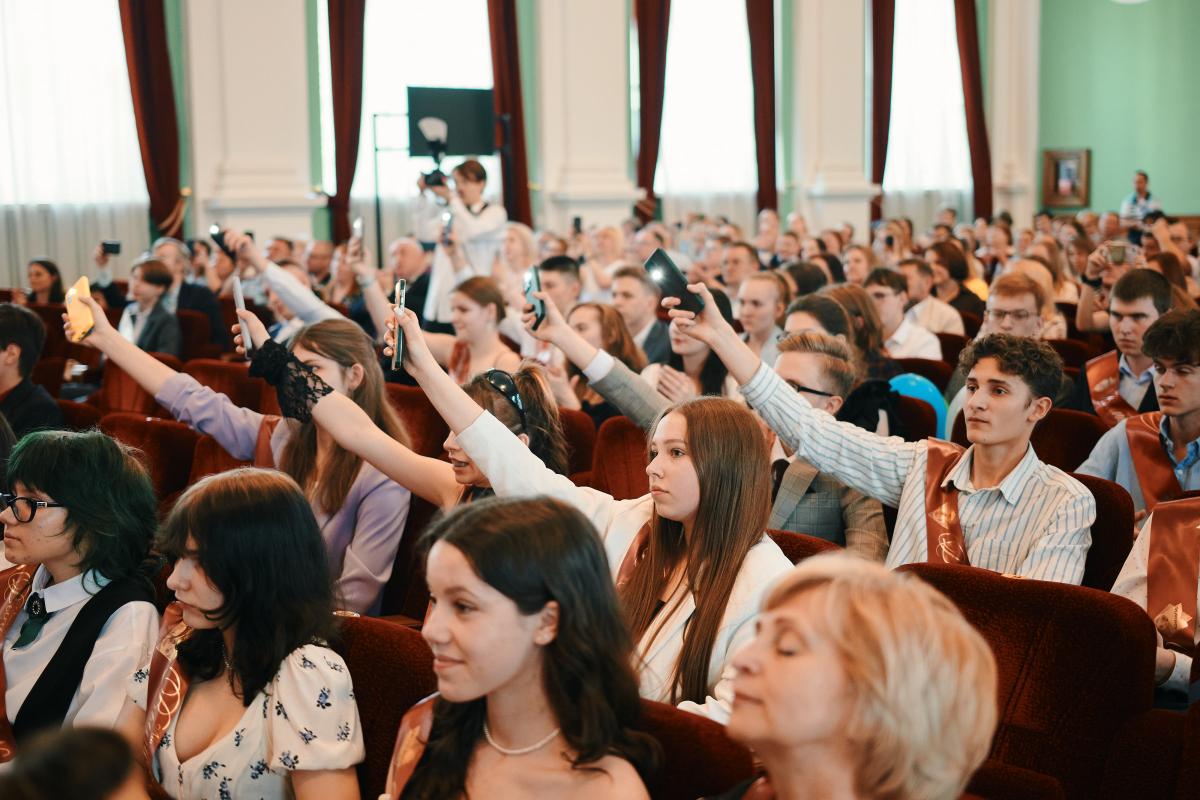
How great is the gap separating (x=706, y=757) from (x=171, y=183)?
442 inches

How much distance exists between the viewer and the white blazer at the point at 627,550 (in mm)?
2096

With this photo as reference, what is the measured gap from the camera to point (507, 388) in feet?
9.36

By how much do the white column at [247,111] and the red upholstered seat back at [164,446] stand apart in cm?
765

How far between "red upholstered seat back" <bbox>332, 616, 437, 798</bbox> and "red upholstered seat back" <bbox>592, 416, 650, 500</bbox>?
1687 mm

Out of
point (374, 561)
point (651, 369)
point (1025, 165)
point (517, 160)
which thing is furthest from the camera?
point (1025, 165)

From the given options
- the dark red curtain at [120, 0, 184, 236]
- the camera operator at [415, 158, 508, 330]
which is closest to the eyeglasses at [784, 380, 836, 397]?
the camera operator at [415, 158, 508, 330]

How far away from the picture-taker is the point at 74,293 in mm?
3494

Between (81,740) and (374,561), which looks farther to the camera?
(374,561)

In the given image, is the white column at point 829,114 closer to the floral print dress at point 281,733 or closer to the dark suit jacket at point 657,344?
the dark suit jacket at point 657,344

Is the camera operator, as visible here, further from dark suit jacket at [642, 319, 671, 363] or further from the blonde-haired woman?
the blonde-haired woman

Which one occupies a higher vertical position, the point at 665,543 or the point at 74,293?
the point at 74,293

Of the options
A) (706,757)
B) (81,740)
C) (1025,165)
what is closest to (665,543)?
(706,757)

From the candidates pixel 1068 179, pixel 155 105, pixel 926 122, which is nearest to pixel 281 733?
pixel 155 105

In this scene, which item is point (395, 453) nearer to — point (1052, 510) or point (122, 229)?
point (1052, 510)
